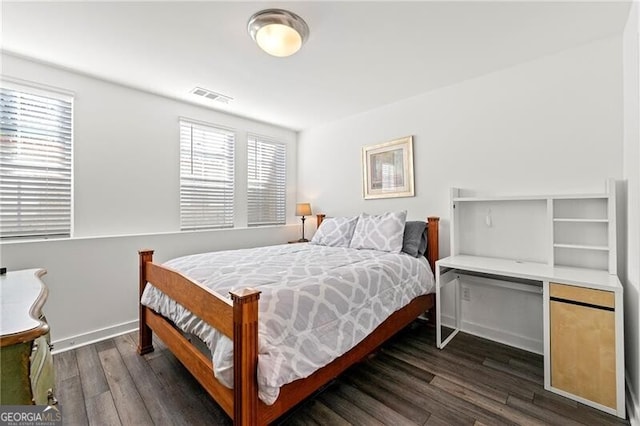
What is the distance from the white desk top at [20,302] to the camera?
2.91 ft

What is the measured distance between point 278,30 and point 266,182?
8.18ft

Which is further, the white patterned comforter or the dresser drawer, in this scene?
the white patterned comforter

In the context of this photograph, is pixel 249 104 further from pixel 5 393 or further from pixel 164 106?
pixel 5 393

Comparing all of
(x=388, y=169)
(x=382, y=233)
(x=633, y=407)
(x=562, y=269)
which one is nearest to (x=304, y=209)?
(x=388, y=169)

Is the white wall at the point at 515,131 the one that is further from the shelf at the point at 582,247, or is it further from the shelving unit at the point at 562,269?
the shelf at the point at 582,247

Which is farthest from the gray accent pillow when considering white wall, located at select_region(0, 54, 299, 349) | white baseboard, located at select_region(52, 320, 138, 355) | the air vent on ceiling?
white baseboard, located at select_region(52, 320, 138, 355)

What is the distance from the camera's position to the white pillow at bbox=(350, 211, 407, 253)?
2.76 meters

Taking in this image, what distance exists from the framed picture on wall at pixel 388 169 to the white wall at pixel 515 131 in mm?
92

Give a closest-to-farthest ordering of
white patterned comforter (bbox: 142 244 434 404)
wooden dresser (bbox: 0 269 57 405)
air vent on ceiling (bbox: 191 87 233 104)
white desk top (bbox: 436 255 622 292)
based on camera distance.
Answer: wooden dresser (bbox: 0 269 57 405)
white patterned comforter (bbox: 142 244 434 404)
white desk top (bbox: 436 255 622 292)
air vent on ceiling (bbox: 191 87 233 104)

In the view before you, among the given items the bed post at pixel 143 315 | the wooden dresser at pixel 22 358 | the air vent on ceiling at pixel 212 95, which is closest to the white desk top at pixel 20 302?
the wooden dresser at pixel 22 358

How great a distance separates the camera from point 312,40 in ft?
6.80

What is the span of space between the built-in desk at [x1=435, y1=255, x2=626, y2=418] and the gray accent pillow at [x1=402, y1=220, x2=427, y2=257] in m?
0.92

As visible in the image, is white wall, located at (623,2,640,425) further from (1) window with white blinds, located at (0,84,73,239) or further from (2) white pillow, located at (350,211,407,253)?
(1) window with white blinds, located at (0,84,73,239)

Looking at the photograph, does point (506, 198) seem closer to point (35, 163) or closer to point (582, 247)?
point (582, 247)
